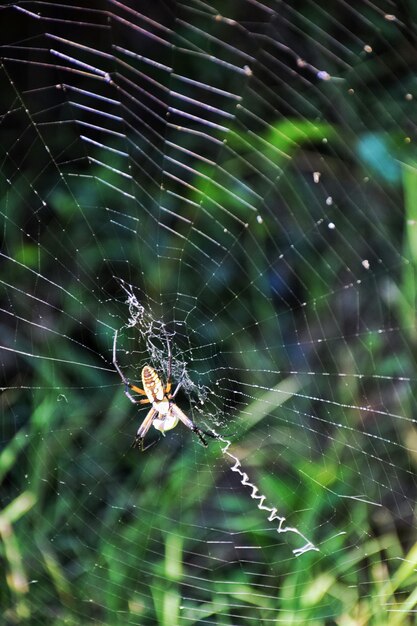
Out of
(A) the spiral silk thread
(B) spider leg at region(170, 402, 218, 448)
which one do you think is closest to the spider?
(B) spider leg at region(170, 402, 218, 448)

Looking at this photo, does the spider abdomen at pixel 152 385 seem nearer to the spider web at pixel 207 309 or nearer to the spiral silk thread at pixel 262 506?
the spider web at pixel 207 309

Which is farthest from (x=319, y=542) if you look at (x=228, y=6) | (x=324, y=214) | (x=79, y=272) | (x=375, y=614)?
(x=228, y=6)

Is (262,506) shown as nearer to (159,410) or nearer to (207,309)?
(159,410)

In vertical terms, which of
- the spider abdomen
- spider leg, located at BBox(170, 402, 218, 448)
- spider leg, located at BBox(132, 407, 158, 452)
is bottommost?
spider leg, located at BBox(132, 407, 158, 452)

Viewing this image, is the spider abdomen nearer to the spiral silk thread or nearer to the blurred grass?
the blurred grass

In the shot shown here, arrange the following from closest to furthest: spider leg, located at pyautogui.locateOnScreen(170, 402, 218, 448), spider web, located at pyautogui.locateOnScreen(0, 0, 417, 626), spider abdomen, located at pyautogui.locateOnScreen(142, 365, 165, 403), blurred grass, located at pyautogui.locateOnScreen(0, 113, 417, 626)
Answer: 1. blurred grass, located at pyautogui.locateOnScreen(0, 113, 417, 626)
2. spider web, located at pyautogui.locateOnScreen(0, 0, 417, 626)
3. spider abdomen, located at pyautogui.locateOnScreen(142, 365, 165, 403)
4. spider leg, located at pyautogui.locateOnScreen(170, 402, 218, 448)

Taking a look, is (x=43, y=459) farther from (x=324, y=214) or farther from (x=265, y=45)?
(x=265, y=45)
